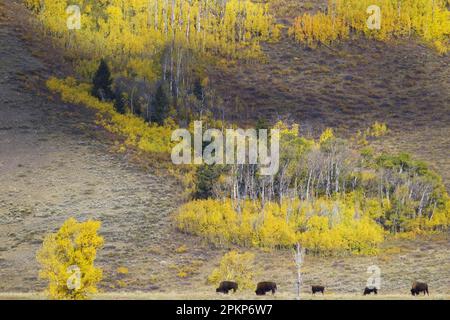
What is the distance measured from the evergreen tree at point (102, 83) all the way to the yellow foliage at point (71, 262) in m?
50.6

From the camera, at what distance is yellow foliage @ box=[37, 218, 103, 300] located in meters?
35.0

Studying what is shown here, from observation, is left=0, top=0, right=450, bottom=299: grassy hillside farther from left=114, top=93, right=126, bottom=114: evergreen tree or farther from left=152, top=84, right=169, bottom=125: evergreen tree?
left=152, top=84, right=169, bottom=125: evergreen tree

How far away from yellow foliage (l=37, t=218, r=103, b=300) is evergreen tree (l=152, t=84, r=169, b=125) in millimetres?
48201

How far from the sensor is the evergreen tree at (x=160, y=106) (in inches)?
3329

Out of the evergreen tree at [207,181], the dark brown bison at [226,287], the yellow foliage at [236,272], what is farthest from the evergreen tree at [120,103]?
the dark brown bison at [226,287]

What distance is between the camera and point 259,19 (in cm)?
11588

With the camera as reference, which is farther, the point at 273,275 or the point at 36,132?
the point at 36,132

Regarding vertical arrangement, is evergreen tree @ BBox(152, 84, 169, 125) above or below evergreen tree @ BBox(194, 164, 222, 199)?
above

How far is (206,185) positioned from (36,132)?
18.7 metres

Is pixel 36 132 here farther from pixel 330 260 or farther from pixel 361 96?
pixel 361 96

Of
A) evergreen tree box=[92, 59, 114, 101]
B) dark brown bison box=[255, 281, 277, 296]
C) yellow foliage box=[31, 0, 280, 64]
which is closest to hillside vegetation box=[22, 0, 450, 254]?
yellow foliage box=[31, 0, 280, 64]

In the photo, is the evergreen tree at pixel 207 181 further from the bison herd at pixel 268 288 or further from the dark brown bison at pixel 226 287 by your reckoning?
the dark brown bison at pixel 226 287

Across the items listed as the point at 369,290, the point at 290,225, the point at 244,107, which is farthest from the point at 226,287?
the point at 244,107
